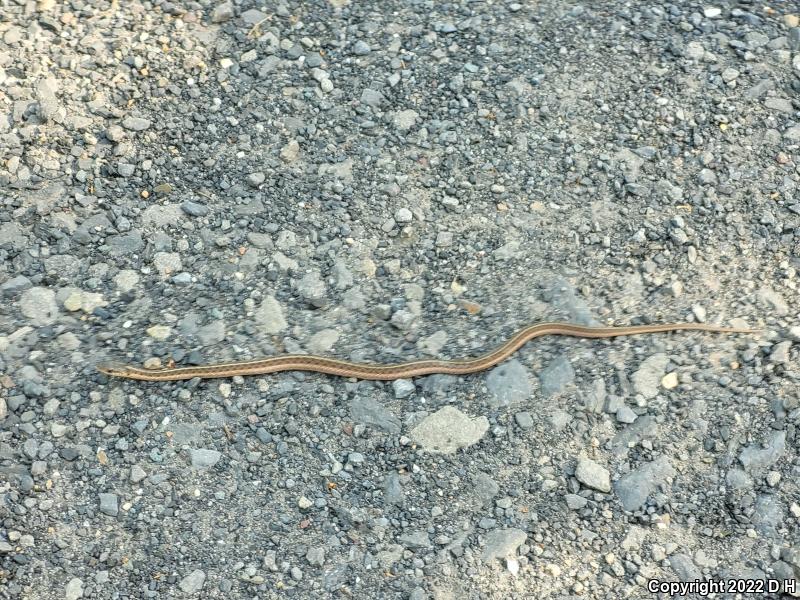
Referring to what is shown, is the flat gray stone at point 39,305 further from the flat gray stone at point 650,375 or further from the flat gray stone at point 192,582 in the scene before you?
the flat gray stone at point 650,375

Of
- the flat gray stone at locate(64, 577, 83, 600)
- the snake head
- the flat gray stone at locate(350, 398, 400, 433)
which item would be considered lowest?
the flat gray stone at locate(64, 577, 83, 600)

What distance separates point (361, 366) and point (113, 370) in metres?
1.39

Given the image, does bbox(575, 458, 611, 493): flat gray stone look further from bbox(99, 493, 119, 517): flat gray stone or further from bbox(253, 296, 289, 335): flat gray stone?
bbox(99, 493, 119, 517): flat gray stone

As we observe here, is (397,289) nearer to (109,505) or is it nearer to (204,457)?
(204,457)

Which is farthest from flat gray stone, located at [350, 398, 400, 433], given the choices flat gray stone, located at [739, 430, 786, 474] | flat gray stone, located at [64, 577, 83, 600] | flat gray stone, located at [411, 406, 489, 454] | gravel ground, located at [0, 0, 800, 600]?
flat gray stone, located at [739, 430, 786, 474]

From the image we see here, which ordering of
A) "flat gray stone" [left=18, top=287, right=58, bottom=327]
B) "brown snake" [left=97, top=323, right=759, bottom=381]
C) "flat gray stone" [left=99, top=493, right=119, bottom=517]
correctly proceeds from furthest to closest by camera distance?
"flat gray stone" [left=18, top=287, right=58, bottom=327] → "brown snake" [left=97, top=323, right=759, bottom=381] → "flat gray stone" [left=99, top=493, right=119, bottom=517]

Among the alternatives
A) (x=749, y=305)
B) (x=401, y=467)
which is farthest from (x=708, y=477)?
(x=401, y=467)

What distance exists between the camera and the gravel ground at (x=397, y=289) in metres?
4.59

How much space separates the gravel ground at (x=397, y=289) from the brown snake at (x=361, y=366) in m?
0.08

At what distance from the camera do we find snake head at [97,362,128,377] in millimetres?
5031

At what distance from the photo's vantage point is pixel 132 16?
6508mm

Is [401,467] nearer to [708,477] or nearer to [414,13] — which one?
[708,477]

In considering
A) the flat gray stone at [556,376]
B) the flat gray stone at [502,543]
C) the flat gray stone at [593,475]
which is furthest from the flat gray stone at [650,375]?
the flat gray stone at [502,543]

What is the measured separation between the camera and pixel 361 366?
17.0ft
